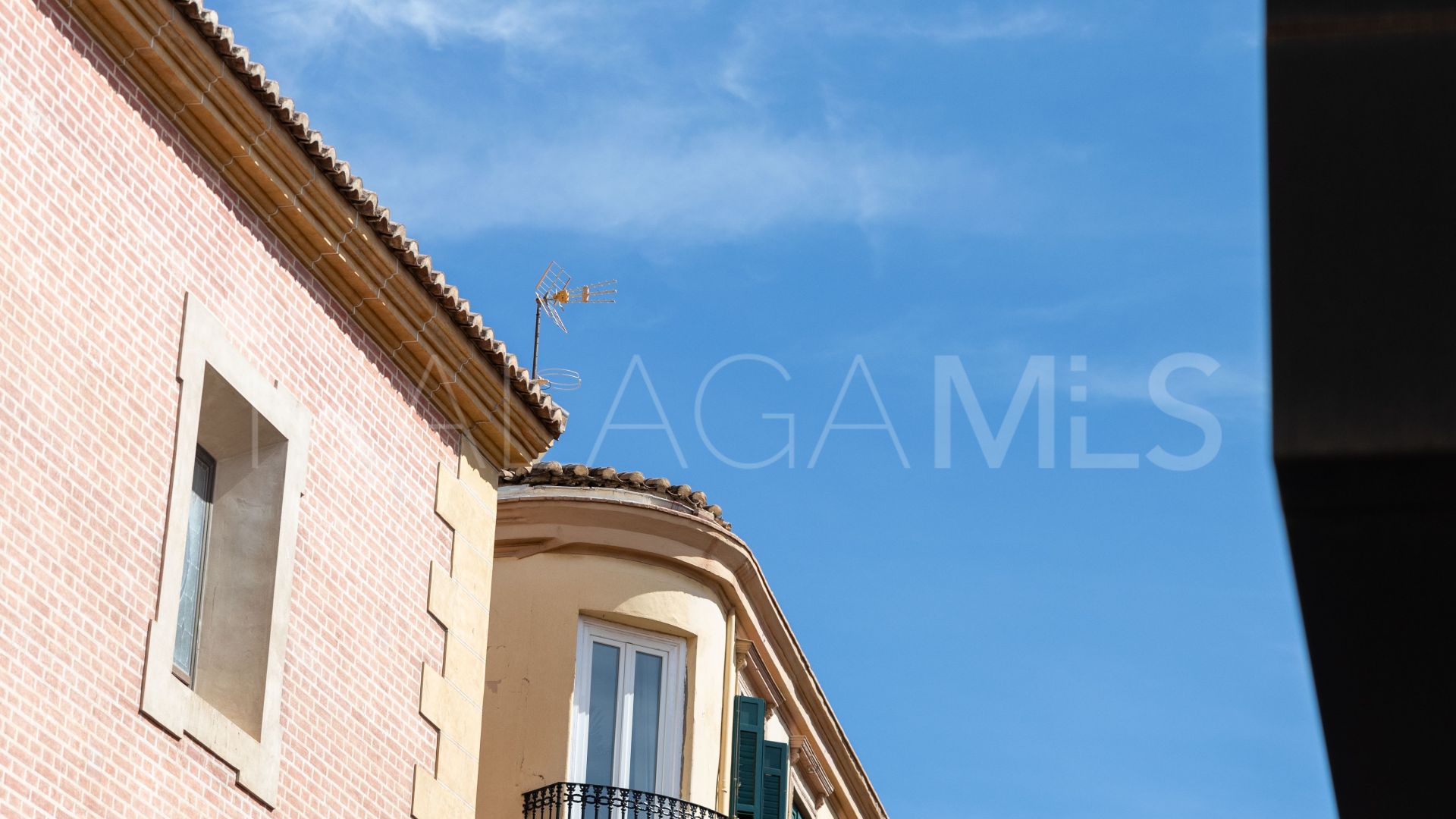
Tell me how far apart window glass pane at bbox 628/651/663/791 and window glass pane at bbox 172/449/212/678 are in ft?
28.1

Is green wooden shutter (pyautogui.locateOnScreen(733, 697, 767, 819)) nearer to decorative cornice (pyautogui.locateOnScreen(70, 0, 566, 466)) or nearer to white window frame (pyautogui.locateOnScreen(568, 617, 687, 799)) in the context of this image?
white window frame (pyautogui.locateOnScreen(568, 617, 687, 799))

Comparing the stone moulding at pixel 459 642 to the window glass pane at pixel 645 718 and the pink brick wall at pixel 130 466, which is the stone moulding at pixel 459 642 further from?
the window glass pane at pixel 645 718

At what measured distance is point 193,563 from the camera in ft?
37.9

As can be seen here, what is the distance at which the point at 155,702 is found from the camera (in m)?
10.3

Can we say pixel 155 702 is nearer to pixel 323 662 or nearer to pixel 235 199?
pixel 323 662

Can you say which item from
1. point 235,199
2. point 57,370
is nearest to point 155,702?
point 57,370

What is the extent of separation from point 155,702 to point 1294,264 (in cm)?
877

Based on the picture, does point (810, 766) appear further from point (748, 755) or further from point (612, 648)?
point (612, 648)

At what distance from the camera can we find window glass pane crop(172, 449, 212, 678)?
444 inches

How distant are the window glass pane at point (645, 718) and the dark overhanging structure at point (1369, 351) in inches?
672

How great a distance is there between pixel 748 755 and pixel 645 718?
5.94 feet

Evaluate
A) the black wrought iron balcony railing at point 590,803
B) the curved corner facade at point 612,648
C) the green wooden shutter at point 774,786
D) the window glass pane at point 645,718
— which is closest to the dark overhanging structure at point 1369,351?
the black wrought iron balcony railing at point 590,803

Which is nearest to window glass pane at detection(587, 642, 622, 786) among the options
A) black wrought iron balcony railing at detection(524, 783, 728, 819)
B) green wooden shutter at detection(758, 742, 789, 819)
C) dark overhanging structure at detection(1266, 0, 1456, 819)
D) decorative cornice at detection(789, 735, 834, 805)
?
black wrought iron balcony railing at detection(524, 783, 728, 819)

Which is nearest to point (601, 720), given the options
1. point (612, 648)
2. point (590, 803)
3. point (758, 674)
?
point (612, 648)
